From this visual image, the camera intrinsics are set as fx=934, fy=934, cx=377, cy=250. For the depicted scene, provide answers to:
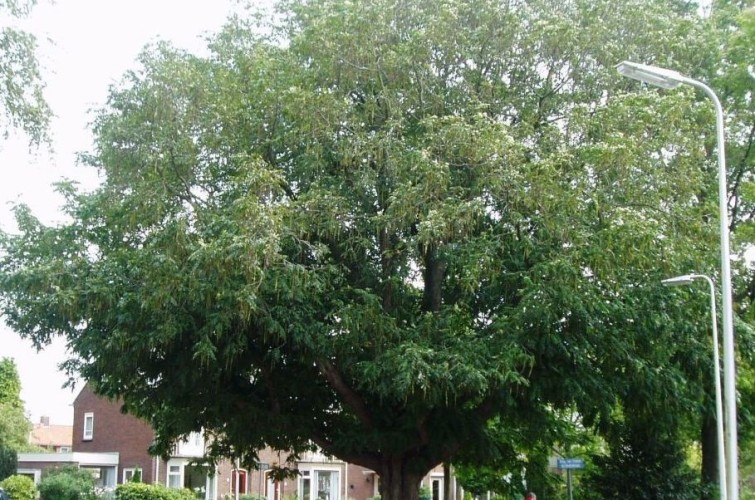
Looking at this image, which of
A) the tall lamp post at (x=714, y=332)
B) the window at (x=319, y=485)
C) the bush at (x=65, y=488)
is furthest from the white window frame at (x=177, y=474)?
the tall lamp post at (x=714, y=332)

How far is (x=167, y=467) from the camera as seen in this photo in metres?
48.7

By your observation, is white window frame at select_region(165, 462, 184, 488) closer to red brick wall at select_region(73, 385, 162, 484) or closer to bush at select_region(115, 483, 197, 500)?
red brick wall at select_region(73, 385, 162, 484)

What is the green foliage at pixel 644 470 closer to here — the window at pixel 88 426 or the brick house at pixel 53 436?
the window at pixel 88 426

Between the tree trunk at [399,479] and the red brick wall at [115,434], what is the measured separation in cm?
2647

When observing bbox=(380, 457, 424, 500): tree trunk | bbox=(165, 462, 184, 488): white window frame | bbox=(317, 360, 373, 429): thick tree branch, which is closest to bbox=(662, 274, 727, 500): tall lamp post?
bbox=(317, 360, 373, 429): thick tree branch

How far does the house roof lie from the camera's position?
3711 inches

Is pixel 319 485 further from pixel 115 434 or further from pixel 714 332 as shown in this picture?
pixel 714 332

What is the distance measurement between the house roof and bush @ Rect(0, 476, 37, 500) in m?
55.2

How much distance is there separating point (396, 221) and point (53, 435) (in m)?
88.7

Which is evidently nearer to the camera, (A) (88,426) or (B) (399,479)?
(B) (399,479)

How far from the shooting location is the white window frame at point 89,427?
53781 mm

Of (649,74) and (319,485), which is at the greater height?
(649,74)

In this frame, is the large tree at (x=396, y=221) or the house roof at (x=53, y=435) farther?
the house roof at (x=53, y=435)

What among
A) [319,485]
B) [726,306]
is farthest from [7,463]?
[726,306]
